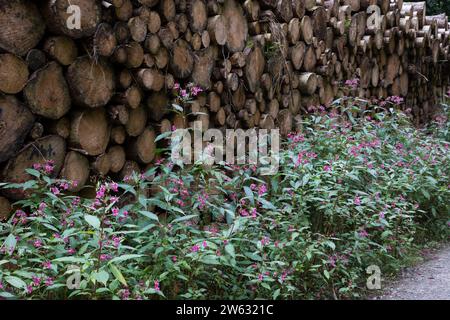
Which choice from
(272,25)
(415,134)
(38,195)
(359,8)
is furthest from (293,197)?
(359,8)

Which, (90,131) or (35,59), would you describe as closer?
(35,59)

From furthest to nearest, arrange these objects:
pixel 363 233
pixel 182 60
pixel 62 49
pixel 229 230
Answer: pixel 182 60
pixel 363 233
pixel 62 49
pixel 229 230

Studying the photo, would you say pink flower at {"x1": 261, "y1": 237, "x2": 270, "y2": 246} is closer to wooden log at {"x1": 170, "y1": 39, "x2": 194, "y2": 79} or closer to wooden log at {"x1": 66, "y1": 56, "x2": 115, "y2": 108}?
wooden log at {"x1": 66, "y1": 56, "x2": 115, "y2": 108}

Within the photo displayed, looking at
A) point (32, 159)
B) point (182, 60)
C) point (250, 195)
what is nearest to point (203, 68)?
point (182, 60)

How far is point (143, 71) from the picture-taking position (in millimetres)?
3252

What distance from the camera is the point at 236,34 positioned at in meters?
4.19

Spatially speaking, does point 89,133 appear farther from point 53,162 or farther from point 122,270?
point 122,270

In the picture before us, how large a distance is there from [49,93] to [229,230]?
112cm

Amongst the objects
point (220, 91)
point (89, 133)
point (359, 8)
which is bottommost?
point (89, 133)

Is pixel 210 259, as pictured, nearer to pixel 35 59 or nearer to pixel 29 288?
pixel 29 288

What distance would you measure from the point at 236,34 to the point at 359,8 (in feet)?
8.09

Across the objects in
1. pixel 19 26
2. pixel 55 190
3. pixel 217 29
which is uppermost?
pixel 217 29

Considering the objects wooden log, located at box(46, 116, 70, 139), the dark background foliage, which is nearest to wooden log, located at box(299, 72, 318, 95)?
wooden log, located at box(46, 116, 70, 139)

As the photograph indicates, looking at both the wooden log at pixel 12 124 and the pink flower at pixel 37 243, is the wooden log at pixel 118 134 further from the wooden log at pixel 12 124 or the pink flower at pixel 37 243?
the pink flower at pixel 37 243
